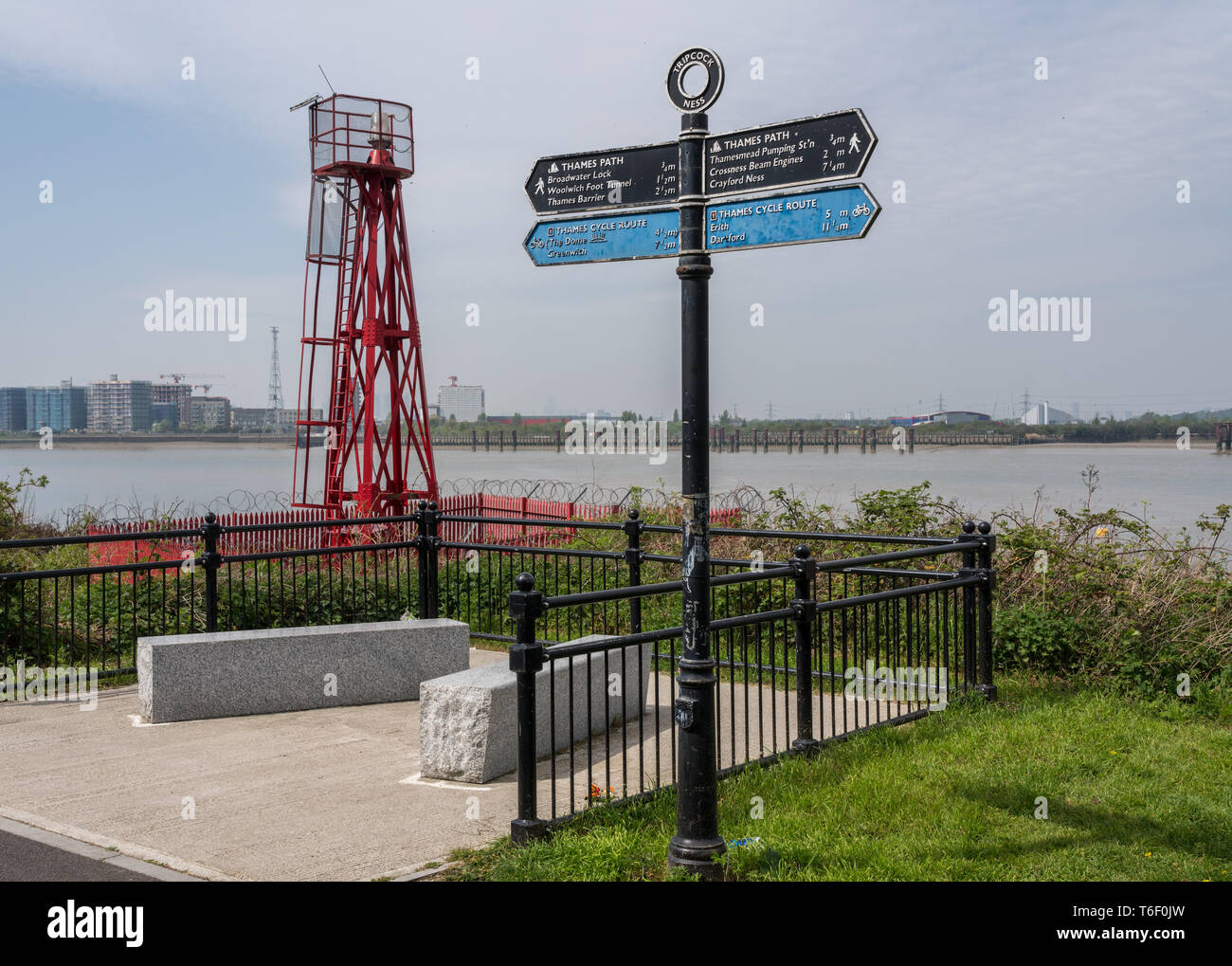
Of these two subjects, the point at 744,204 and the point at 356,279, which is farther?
the point at 356,279

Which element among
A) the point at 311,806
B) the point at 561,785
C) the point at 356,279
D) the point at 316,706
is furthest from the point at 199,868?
the point at 356,279

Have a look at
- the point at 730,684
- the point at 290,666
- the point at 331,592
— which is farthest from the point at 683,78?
the point at 331,592

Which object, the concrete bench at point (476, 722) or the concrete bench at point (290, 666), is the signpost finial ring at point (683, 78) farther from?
the concrete bench at point (290, 666)

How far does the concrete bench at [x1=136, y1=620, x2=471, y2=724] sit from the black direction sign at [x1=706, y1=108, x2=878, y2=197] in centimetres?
552

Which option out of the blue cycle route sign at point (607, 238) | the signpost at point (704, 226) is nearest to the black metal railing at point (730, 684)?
the signpost at point (704, 226)

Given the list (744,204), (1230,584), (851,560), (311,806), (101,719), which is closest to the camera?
(744,204)

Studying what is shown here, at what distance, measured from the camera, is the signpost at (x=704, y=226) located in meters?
4.75

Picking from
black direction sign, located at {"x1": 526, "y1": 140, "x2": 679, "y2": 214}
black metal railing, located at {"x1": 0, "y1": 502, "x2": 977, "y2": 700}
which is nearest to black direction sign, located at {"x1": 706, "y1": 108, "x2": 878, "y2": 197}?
black direction sign, located at {"x1": 526, "y1": 140, "x2": 679, "y2": 214}

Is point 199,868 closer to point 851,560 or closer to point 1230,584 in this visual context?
point 851,560

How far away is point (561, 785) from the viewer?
268 inches

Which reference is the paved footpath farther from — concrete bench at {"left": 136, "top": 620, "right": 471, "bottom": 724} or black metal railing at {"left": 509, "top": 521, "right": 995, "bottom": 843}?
black metal railing at {"left": 509, "top": 521, "right": 995, "bottom": 843}

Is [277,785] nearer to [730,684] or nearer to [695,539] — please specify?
[730,684]

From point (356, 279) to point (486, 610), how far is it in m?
13.0

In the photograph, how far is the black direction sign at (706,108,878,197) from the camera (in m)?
4.69
